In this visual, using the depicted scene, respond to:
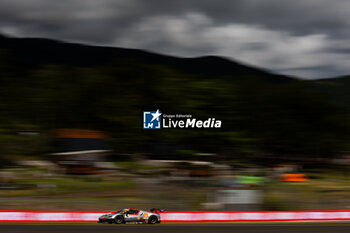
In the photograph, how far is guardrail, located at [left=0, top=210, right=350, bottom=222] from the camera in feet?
52.1

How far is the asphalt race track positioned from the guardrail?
65cm

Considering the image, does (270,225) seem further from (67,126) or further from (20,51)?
(20,51)

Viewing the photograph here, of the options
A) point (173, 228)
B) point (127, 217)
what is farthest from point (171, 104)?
point (173, 228)

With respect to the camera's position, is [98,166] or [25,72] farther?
[25,72]

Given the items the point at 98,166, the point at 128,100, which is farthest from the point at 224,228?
the point at 128,100

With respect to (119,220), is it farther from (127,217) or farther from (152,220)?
(152,220)

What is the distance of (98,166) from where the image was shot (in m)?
29.7

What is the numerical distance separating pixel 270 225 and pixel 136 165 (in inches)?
727

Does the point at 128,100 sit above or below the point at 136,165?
above

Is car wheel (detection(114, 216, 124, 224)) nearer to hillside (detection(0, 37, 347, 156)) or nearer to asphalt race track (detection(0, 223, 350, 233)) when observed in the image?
asphalt race track (detection(0, 223, 350, 233))

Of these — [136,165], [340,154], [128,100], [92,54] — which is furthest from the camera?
[92,54]

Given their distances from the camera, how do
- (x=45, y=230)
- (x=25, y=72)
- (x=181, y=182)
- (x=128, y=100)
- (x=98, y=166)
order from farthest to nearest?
(x=25, y=72) → (x=128, y=100) → (x=98, y=166) → (x=181, y=182) → (x=45, y=230)

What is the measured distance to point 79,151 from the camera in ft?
96.9

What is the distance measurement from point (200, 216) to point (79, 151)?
51.9 feet
